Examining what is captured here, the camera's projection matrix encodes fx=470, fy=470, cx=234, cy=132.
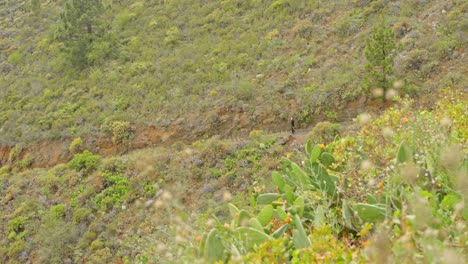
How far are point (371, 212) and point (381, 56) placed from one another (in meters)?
10.5

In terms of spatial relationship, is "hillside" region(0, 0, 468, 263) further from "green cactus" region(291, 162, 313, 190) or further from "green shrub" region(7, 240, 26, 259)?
"green cactus" region(291, 162, 313, 190)

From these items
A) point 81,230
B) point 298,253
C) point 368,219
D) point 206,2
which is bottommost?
point 81,230

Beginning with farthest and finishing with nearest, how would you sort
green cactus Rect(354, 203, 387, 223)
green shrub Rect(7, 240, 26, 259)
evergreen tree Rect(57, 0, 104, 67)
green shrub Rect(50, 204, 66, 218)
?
evergreen tree Rect(57, 0, 104, 67)
green shrub Rect(50, 204, 66, 218)
green shrub Rect(7, 240, 26, 259)
green cactus Rect(354, 203, 387, 223)

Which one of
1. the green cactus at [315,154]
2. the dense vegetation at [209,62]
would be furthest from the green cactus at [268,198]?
the dense vegetation at [209,62]

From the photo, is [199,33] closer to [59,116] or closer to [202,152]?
[59,116]

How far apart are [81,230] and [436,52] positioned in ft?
38.0

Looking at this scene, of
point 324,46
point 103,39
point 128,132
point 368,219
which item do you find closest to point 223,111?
point 128,132

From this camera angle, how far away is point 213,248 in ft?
10.3

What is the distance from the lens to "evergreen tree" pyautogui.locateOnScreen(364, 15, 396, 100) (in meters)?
12.6

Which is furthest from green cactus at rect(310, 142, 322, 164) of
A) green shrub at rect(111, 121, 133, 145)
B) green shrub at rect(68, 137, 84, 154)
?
green shrub at rect(68, 137, 84, 154)

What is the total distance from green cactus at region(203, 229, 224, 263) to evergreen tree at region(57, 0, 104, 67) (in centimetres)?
1965

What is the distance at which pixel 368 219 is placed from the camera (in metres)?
3.19

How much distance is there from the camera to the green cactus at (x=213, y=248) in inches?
122

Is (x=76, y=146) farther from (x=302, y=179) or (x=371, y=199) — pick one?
(x=371, y=199)
